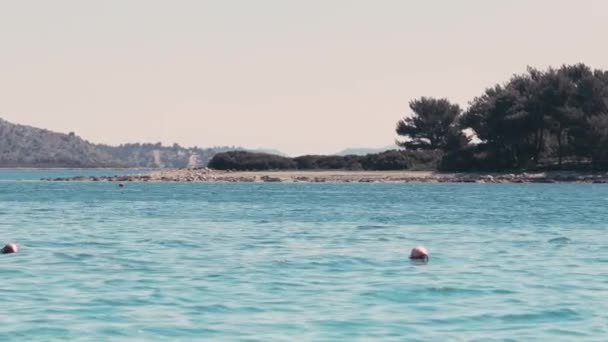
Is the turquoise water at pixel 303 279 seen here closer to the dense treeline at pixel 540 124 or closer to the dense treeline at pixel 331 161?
the dense treeline at pixel 540 124

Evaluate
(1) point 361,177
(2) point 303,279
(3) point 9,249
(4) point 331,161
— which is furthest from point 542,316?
(4) point 331,161

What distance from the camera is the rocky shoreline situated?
119m

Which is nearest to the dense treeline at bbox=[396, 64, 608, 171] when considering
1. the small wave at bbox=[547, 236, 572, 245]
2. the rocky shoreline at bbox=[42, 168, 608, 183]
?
the rocky shoreline at bbox=[42, 168, 608, 183]

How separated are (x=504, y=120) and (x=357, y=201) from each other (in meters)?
46.4

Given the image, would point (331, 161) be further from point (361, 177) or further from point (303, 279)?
point (303, 279)

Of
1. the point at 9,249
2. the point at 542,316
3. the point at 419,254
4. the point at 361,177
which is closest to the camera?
the point at 542,316

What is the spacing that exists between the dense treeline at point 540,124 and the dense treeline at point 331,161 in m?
4.69

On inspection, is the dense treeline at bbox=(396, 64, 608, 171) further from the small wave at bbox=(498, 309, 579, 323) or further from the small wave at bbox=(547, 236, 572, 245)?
the small wave at bbox=(498, 309, 579, 323)

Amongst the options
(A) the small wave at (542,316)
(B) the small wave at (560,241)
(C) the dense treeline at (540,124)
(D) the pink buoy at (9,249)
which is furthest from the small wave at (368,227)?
(C) the dense treeline at (540,124)

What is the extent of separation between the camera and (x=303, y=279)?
28.1 metres

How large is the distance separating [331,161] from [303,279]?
12052 centimetres

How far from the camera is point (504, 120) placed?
120312mm

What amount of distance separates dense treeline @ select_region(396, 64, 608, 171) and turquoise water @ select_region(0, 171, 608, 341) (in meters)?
65.0

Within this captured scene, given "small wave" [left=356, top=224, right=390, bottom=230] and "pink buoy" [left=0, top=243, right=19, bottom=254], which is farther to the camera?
"small wave" [left=356, top=224, right=390, bottom=230]
